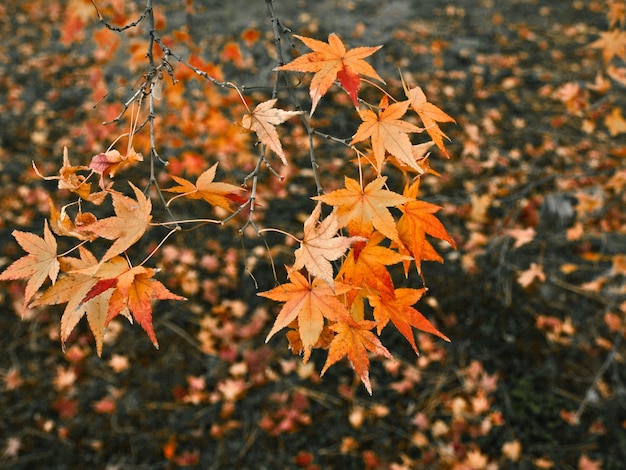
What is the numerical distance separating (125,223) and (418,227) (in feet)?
2.35

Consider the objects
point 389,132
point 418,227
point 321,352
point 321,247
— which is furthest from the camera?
point 321,352

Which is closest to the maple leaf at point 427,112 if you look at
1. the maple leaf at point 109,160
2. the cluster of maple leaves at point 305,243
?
the cluster of maple leaves at point 305,243

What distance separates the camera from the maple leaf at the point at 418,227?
47.3 inches

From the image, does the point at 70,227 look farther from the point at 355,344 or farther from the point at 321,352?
the point at 321,352

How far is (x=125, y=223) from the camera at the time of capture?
1.06 metres

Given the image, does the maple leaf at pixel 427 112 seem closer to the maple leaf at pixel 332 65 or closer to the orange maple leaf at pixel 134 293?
the maple leaf at pixel 332 65

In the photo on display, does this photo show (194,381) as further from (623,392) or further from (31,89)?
(31,89)

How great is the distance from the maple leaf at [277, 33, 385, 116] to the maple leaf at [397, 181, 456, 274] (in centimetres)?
30

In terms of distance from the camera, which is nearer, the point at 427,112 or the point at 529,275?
the point at 427,112

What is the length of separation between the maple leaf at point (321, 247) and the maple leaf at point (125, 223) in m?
0.35

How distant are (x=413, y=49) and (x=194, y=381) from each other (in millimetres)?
4581

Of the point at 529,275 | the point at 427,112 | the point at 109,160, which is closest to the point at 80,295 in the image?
the point at 109,160

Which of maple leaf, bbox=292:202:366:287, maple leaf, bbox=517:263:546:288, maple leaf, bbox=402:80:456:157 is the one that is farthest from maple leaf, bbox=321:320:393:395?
maple leaf, bbox=517:263:546:288

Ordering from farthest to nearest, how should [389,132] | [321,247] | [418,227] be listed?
[418,227]
[389,132]
[321,247]
